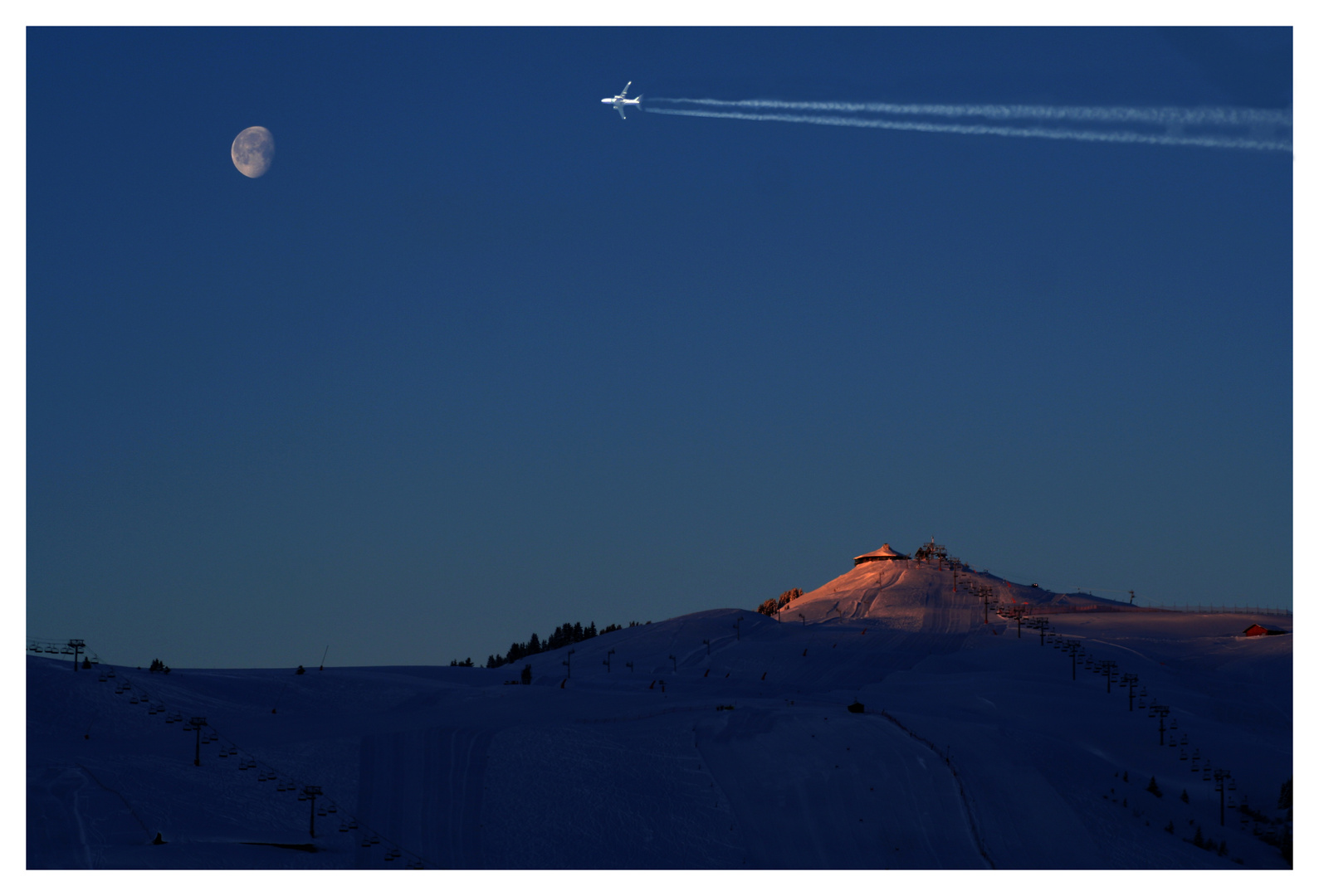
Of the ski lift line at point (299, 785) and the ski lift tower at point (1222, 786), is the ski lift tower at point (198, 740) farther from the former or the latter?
the ski lift tower at point (1222, 786)

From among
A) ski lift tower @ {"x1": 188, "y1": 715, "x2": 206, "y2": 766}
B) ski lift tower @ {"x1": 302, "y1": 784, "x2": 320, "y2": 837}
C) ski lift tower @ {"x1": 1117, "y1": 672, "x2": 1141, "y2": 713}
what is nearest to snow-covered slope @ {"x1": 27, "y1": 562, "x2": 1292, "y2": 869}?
ski lift tower @ {"x1": 302, "y1": 784, "x2": 320, "y2": 837}

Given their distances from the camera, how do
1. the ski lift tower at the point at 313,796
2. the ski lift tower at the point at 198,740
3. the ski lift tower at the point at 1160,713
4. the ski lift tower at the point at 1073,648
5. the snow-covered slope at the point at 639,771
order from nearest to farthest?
1. the ski lift tower at the point at 313,796
2. the snow-covered slope at the point at 639,771
3. the ski lift tower at the point at 198,740
4. the ski lift tower at the point at 1160,713
5. the ski lift tower at the point at 1073,648

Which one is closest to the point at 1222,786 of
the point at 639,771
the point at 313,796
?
the point at 639,771

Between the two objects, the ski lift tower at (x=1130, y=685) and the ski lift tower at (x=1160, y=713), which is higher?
the ski lift tower at (x=1130, y=685)

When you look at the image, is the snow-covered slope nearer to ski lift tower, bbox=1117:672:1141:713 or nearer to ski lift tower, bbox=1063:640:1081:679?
ski lift tower, bbox=1117:672:1141:713

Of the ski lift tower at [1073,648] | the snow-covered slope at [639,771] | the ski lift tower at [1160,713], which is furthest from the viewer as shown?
the ski lift tower at [1073,648]

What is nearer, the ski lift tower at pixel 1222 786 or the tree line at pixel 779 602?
the ski lift tower at pixel 1222 786

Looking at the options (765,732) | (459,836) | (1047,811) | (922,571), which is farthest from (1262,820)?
(922,571)

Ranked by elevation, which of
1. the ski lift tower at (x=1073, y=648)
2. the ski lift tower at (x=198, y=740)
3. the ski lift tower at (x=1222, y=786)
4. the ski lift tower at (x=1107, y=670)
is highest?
the ski lift tower at (x=1073, y=648)

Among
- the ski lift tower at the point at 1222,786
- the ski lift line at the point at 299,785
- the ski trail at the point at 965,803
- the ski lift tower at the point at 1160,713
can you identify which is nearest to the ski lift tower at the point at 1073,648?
the ski lift tower at the point at 1160,713

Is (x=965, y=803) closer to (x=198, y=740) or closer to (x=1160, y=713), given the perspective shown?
(x=1160, y=713)
